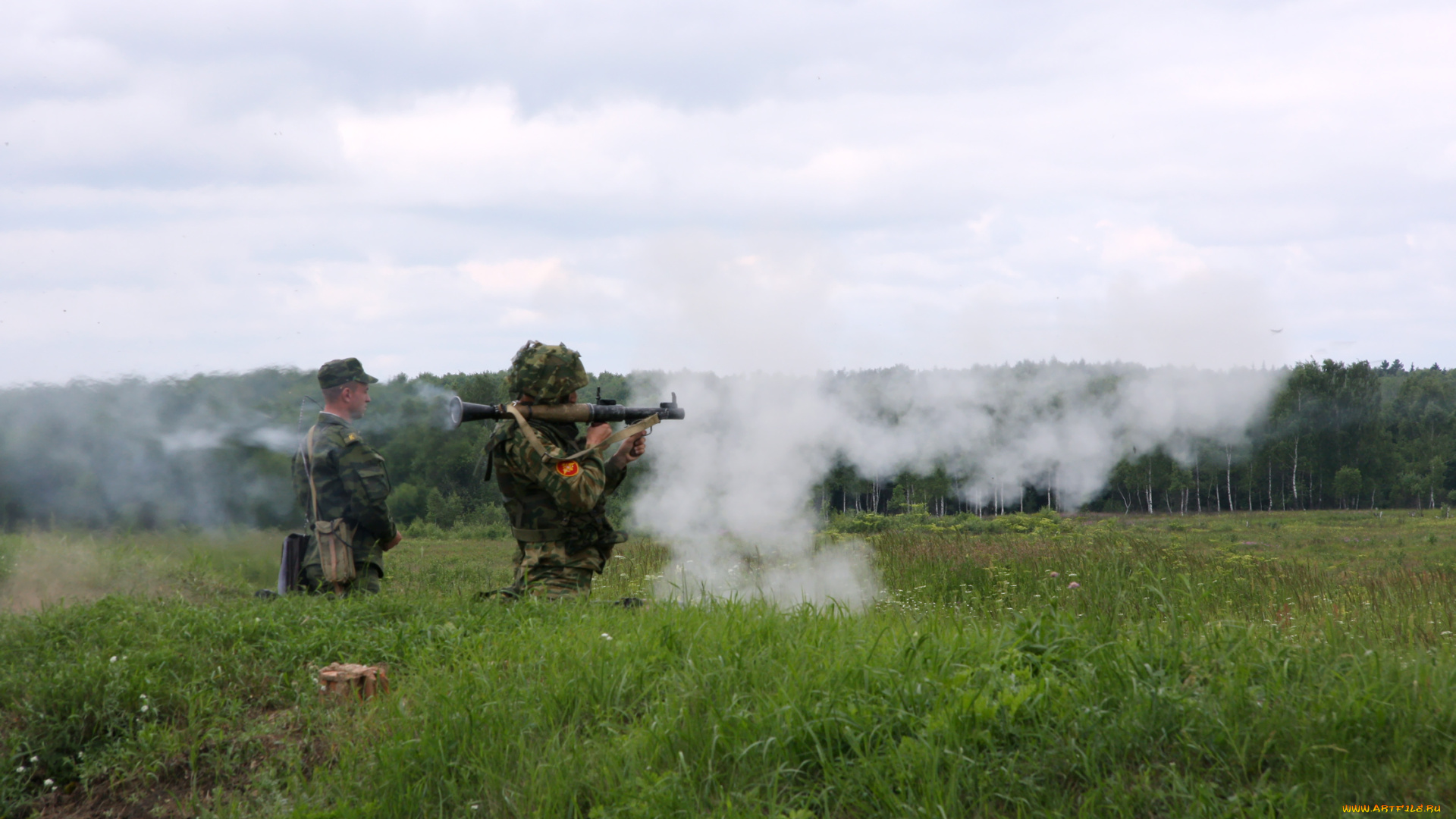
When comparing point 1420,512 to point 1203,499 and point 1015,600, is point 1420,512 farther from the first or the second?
point 1015,600

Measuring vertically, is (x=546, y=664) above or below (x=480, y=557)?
A: above

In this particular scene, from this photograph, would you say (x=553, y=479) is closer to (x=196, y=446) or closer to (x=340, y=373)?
(x=340, y=373)

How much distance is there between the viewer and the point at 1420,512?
37.3m

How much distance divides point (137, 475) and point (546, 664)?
10.0 meters

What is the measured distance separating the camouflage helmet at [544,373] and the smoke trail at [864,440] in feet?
4.96

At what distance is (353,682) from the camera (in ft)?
13.9

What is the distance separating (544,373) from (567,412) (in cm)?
29

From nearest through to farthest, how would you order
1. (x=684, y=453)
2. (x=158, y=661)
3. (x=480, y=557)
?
1. (x=158, y=661)
2. (x=684, y=453)
3. (x=480, y=557)

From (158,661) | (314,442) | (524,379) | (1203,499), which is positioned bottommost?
(1203,499)

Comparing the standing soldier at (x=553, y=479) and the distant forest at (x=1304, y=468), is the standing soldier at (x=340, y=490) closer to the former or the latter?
the standing soldier at (x=553, y=479)

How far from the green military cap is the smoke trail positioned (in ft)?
9.32

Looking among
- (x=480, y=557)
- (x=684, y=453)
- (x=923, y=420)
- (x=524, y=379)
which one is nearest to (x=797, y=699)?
(x=524, y=379)

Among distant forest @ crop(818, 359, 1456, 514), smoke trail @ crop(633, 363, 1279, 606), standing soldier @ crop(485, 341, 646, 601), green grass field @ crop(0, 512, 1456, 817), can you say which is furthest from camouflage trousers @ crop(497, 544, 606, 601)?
distant forest @ crop(818, 359, 1456, 514)

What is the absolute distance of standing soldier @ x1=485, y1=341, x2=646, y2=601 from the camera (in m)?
5.66
